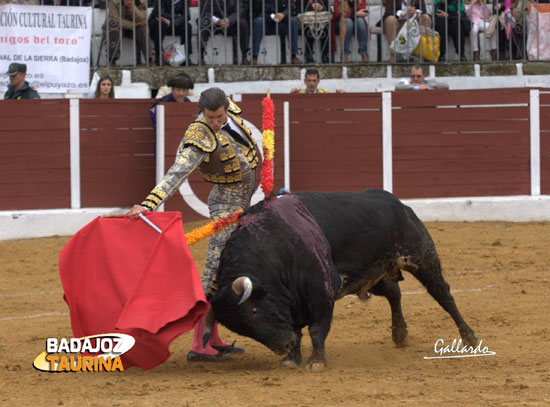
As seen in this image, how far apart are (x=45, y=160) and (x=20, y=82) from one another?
0.72m

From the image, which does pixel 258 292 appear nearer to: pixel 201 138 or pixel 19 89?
pixel 201 138

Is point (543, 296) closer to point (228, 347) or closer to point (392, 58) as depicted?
point (228, 347)

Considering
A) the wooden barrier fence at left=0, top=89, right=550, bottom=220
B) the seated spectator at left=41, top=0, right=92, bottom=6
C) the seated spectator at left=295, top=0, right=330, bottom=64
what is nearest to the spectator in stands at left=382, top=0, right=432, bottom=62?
the seated spectator at left=295, top=0, right=330, bottom=64

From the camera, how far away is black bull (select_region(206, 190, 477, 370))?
421 centimetres

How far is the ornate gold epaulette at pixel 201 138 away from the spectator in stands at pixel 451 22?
22.1 ft

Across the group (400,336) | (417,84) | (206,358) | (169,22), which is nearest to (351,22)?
(417,84)

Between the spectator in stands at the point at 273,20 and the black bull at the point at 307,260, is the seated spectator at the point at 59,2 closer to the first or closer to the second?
the spectator in stands at the point at 273,20

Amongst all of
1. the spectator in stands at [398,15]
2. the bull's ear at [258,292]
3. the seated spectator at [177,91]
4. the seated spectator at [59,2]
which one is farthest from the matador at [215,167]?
the spectator in stands at [398,15]

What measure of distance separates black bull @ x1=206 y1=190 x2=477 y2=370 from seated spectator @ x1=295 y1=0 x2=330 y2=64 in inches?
233

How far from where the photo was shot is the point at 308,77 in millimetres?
9492

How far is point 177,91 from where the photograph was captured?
8.84m

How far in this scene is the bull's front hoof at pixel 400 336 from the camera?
4988mm
